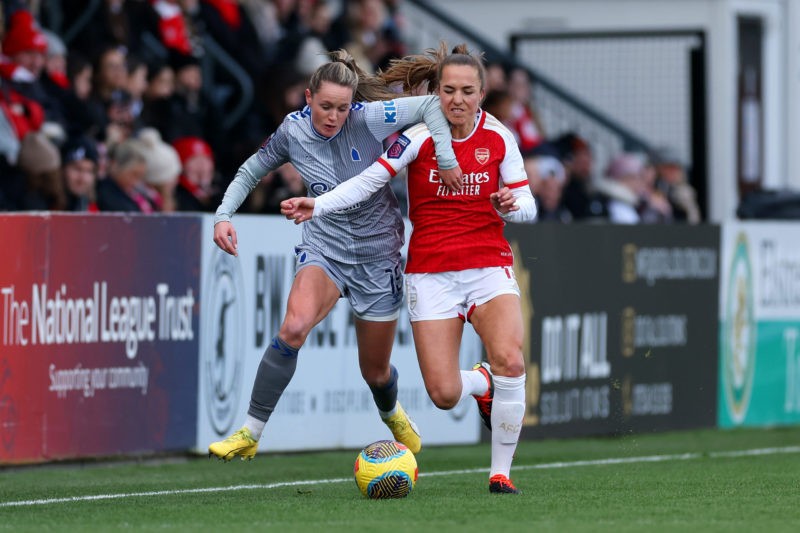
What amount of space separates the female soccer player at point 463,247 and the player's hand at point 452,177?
79mm

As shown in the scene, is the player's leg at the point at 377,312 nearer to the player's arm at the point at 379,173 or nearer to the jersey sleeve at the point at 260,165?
the player's arm at the point at 379,173

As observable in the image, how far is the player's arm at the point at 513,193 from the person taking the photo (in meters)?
8.48

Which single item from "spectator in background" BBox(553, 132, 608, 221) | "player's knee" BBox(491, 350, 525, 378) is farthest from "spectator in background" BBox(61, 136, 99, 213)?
"spectator in background" BBox(553, 132, 608, 221)

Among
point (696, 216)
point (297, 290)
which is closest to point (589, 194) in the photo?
point (696, 216)

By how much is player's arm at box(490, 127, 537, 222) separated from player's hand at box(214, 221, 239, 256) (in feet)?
4.37

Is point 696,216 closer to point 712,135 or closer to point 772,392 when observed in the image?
point 712,135

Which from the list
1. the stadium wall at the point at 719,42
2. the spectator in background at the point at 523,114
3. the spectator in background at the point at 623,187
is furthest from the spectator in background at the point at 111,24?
the stadium wall at the point at 719,42

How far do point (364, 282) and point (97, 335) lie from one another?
2.39m

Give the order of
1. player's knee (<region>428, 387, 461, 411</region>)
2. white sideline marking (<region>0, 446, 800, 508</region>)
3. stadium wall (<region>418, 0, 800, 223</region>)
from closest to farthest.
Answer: player's knee (<region>428, 387, 461, 411</region>)
white sideline marking (<region>0, 446, 800, 508</region>)
stadium wall (<region>418, 0, 800, 223</region>)

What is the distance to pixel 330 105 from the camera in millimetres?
8883

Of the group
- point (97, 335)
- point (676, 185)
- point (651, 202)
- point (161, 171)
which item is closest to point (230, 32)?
point (161, 171)

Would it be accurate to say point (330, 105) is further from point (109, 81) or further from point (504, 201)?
point (109, 81)

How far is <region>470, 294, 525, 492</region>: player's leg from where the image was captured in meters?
8.77

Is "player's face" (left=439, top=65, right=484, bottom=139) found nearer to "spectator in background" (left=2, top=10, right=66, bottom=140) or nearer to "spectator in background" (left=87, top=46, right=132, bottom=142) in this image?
"spectator in background" (left=2, top=10, right=66, bottom=140)
